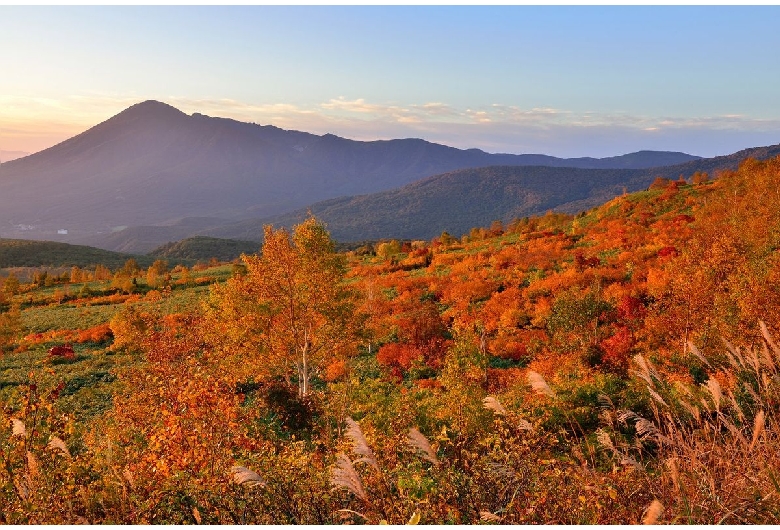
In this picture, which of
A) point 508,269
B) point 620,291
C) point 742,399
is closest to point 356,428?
point 742,399

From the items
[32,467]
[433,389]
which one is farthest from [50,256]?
[32,467]

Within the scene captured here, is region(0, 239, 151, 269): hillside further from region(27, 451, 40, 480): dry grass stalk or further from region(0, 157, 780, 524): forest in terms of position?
region(27, 451, 40, 480): dry grass stalk

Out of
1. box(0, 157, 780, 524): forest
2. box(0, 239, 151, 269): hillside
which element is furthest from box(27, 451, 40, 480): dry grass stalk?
box(0, 239, 151, 269): hillside

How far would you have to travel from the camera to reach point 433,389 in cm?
2386

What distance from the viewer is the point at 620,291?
119 feet

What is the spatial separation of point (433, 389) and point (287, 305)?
29.4 feet

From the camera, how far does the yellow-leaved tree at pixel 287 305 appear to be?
2472cm

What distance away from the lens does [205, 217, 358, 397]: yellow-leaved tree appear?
2472 centimetres

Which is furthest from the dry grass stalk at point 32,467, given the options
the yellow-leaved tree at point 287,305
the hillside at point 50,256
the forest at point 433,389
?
the hillside at point 50,256

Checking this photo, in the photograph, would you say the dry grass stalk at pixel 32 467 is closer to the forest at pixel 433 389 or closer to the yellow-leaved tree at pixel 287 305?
the forest at pixel 433 389

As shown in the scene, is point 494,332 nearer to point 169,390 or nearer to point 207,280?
point 169,390

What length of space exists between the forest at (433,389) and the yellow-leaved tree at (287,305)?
0.43 feet

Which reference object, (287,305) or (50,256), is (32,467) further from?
(50,256)

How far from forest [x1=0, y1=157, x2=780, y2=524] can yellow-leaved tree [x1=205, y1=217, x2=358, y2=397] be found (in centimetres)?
13
